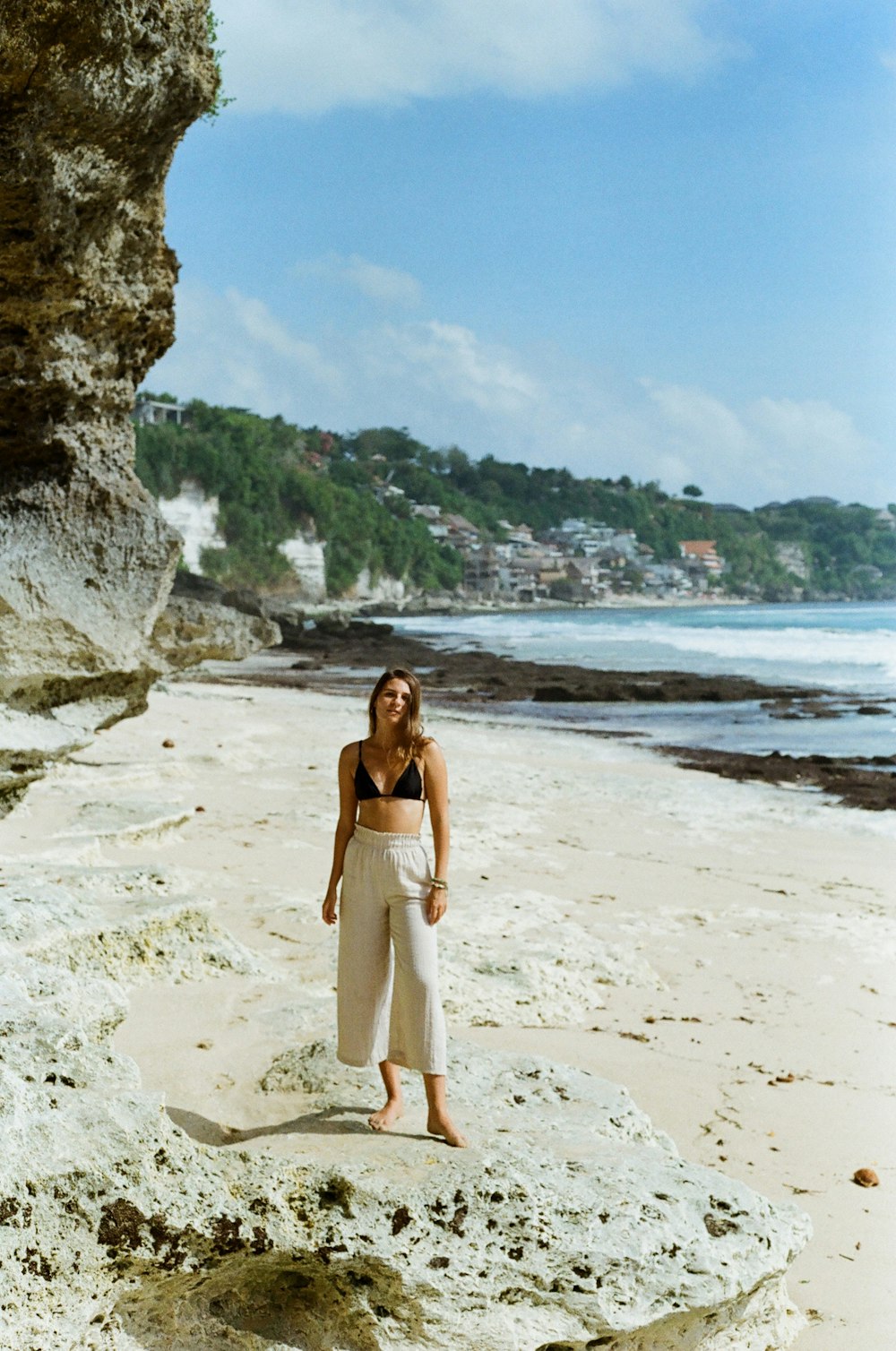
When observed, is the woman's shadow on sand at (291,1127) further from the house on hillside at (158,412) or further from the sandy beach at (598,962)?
the house on hillside at (158,412)

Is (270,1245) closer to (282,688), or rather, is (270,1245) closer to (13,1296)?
(13,1296)

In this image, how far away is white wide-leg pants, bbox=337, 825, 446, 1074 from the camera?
3150 mm

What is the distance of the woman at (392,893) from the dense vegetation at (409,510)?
2507 inches

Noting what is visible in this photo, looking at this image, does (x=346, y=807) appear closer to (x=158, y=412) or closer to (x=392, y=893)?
(x=392, y=893)

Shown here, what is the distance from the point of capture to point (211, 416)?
75375 mm

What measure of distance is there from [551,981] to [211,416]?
74755mm

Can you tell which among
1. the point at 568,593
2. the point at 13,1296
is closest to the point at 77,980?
the point at 13,1296

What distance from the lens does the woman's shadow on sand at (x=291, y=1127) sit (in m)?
2.87

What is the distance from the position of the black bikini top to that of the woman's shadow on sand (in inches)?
33.6

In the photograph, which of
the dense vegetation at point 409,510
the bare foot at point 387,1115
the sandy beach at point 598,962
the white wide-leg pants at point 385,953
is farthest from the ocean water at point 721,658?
the bare foot at point 387,1115

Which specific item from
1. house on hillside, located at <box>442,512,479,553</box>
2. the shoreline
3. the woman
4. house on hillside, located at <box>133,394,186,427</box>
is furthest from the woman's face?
house on hillside, located at <box>442,512,479,553</box>

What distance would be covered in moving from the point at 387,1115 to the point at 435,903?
57 cm

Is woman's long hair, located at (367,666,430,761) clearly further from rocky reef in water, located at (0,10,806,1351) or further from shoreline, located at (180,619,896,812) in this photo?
shoreline, located at (180,619,896,812)

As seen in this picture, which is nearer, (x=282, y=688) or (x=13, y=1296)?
(x=13, y=1296)
